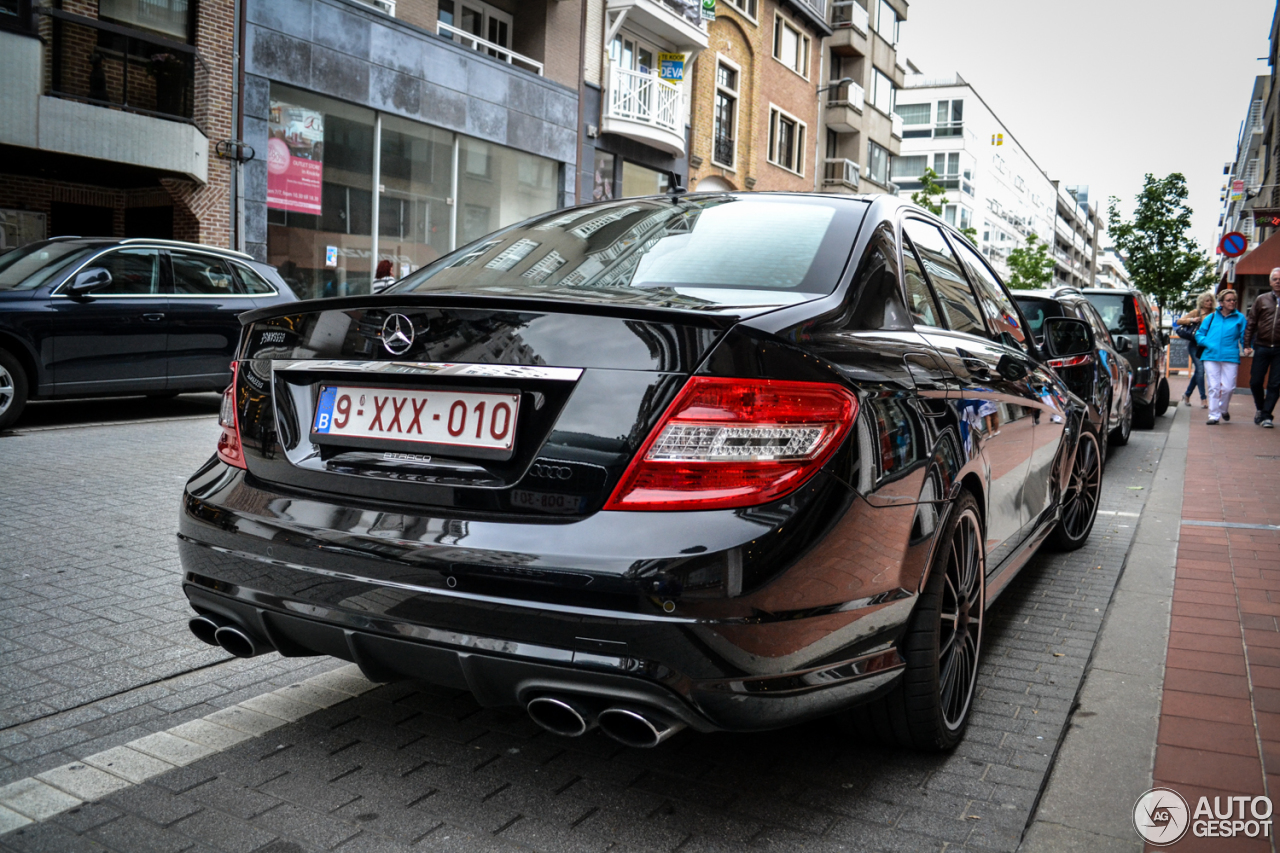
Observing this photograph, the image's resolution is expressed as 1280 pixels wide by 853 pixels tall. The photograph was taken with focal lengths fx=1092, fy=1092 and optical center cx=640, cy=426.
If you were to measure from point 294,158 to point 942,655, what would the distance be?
16.6 metres

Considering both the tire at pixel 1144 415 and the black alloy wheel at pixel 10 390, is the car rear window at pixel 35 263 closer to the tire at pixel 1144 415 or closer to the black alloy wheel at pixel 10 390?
the black alloy wheel at pixel 10 390

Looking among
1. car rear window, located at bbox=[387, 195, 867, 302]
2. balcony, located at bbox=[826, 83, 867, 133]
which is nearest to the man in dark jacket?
car rear window, located at bbox=[387, 195, 867, 302]

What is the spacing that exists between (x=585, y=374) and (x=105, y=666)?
2277 millimetres

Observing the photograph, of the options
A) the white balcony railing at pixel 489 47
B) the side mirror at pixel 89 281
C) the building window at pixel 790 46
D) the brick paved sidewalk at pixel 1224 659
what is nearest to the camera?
the brick paved sidewalk at pixel 1224 659

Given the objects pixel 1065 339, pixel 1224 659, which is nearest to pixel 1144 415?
pixel 1065 339

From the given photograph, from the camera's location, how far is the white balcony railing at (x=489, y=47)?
20.9 metres

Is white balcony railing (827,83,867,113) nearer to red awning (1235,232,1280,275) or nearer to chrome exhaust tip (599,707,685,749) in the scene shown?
red awning (1235,232,1280,275)

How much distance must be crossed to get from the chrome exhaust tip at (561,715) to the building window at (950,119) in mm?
80594

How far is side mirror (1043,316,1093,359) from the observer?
5.31m

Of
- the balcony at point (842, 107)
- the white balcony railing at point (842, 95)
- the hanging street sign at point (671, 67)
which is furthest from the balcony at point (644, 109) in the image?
the white balcony railing at point (842, 95)

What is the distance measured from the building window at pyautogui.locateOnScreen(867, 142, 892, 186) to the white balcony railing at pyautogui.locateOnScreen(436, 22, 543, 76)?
22.2 metres

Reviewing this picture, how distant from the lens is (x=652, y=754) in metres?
3.05

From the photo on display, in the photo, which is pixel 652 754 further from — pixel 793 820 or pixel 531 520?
pixel 531 520

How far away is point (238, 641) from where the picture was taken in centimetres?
279
